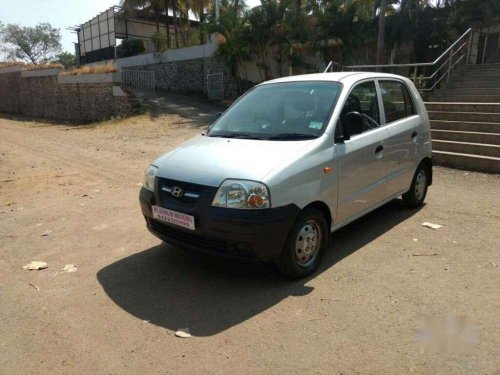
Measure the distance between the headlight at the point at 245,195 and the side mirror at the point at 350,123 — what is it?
119 cm

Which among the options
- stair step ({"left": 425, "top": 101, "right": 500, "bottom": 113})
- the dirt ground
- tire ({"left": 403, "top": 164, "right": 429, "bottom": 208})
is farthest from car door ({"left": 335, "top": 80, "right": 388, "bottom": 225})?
stair step ({"left": 425, "top": 101, "right": 500, "bottom": 113})

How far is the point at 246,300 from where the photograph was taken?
11.9 ft

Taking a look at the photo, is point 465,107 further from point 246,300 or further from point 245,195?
point 246,300

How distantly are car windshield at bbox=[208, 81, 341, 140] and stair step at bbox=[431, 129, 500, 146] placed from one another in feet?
18.3

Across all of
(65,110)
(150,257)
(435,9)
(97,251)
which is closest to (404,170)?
(150,257)

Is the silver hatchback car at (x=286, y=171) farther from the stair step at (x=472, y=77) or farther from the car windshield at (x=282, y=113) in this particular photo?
the stair step at (x=472, y=77)

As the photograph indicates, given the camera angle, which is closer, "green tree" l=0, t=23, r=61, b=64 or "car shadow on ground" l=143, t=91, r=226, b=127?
"car shadow on ground" l=143, t=91, r=226, b=127

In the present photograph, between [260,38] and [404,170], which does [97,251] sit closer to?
[404,170]

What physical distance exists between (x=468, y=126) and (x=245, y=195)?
7.60 metres

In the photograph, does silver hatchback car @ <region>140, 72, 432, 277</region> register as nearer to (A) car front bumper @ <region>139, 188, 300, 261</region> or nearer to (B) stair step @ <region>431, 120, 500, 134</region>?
(A) car front bumper @ <region>139, 188, 300, 261</region>

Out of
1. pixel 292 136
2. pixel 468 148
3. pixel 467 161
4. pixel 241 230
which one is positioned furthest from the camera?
pixel 468 148

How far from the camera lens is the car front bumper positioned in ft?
11.3

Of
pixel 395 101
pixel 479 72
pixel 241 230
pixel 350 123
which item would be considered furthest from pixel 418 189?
pixel 479 72

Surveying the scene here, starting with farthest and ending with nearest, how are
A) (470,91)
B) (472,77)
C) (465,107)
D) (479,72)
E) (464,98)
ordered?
(479,72), (472,77), (470,91), (464,98), (465,107)
